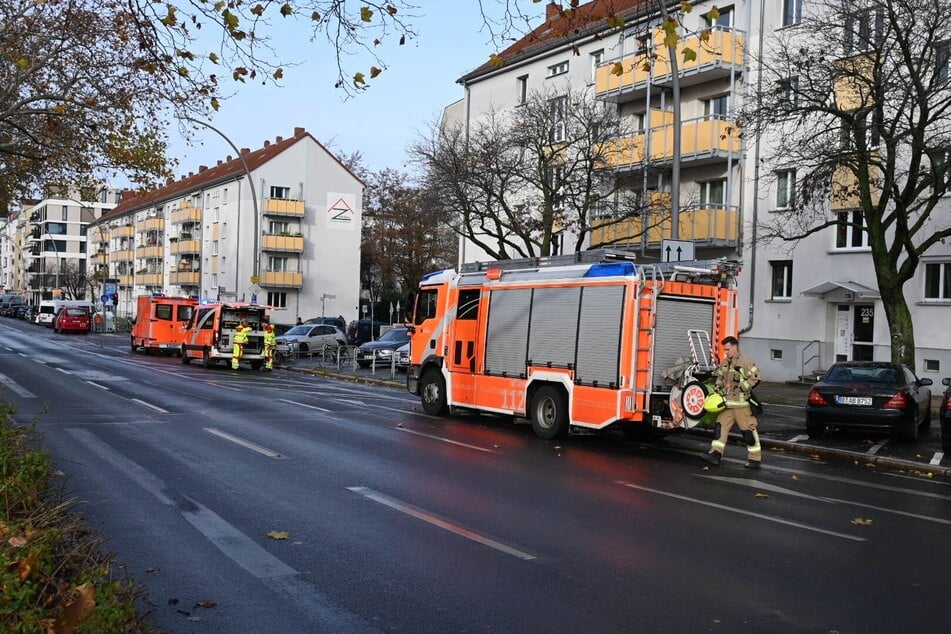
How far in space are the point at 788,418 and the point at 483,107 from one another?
26560 millimetres

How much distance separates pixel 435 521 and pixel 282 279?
60.4m

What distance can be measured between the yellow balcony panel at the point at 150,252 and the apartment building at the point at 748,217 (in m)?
62.3

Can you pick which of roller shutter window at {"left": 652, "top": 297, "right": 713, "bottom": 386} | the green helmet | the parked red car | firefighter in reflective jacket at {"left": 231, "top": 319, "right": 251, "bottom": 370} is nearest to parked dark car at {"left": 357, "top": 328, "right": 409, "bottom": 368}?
firefighter in reflective jacket at {"left": 231, "top": 319, "right": 251, "bottom": 370}

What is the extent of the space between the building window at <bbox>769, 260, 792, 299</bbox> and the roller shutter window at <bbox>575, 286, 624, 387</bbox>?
1551cm

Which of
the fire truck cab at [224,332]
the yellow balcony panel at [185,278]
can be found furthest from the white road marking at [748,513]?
the yellow balcony panel at [185,278]

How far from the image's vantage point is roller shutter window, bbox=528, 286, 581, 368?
14.3 metres

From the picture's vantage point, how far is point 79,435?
1288 centimetres

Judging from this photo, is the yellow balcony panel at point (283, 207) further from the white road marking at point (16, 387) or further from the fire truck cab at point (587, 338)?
the fire truck cab at point (587, 338)

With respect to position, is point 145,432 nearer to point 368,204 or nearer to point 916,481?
point 916,481

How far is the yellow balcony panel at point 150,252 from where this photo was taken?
84562mm

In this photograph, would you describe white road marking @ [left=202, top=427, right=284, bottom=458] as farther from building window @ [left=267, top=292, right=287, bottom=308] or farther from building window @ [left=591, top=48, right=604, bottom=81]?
building window @ [left=267, top=292, right=287, bottom=308]

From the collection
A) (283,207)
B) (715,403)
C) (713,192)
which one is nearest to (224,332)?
(713,192)

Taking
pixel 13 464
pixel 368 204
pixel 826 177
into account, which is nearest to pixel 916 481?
pixel 826 177

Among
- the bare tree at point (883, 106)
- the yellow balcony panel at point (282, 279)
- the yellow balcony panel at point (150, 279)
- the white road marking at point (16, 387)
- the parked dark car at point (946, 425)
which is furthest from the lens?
the yellow balcony panel at point (150, 279)
